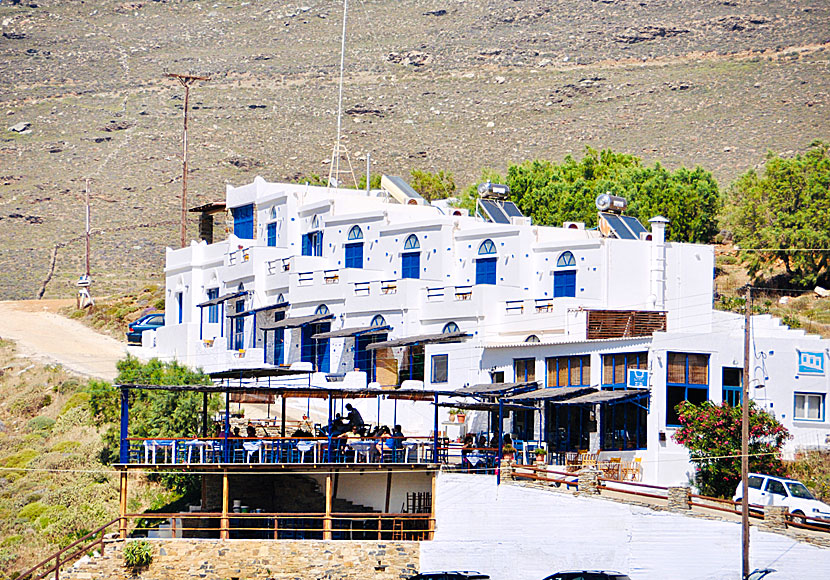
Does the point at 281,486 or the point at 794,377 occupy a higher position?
the point at 794,377

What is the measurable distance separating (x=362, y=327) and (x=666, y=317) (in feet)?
39.0

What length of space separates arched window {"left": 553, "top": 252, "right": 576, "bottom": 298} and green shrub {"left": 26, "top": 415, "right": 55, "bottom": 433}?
20.6 metres

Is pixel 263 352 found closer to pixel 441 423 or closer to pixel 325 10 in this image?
pixel 441 423

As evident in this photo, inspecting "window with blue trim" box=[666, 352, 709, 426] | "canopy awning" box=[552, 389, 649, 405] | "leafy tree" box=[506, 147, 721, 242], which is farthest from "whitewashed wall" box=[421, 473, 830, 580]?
"leafy tree" box=[506, 147, 721, 242]

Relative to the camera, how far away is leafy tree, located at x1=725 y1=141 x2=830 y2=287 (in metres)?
76.2

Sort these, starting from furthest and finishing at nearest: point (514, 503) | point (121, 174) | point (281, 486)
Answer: point (121, 174)
point (281, 486)
point (514, 503)

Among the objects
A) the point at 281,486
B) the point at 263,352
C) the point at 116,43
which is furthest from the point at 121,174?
the point at 281,486

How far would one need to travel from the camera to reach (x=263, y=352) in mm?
60906

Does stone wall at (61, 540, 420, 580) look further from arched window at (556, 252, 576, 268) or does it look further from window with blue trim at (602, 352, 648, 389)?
arched window at (556, 252, 576, 268)

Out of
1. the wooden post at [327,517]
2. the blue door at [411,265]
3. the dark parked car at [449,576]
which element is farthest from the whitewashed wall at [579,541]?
the blue door at [411,265]

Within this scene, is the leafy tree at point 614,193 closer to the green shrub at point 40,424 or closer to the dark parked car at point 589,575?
the green shrub at point 40,424

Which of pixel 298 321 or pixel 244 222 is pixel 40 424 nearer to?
pixel 298 321

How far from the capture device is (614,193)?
74.8 metres

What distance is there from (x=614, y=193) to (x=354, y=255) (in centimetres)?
1897
